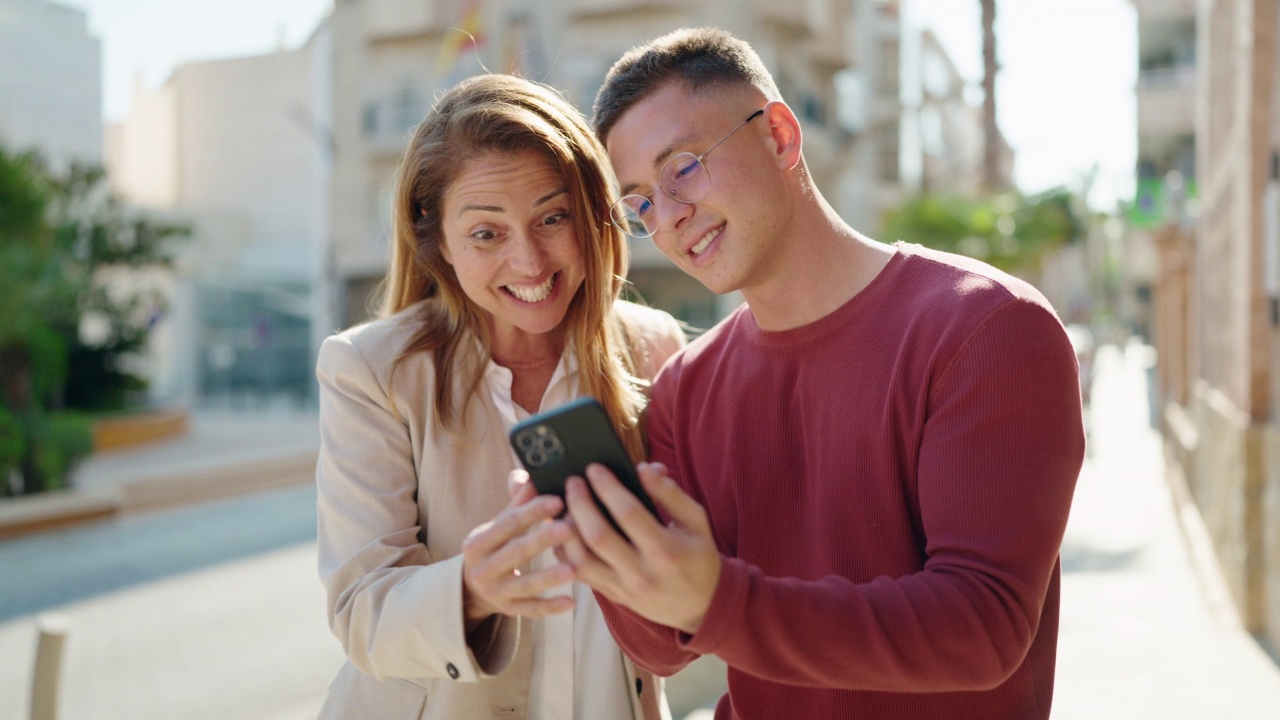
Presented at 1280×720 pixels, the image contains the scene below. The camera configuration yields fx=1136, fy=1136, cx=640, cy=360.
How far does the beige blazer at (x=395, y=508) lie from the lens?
7.11 feet

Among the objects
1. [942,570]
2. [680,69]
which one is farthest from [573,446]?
[680,69]

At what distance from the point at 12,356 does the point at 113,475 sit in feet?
11.9

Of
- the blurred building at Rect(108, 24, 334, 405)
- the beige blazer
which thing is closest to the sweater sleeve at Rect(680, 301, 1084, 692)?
the beige blazer

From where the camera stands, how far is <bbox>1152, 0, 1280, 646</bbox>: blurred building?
6.50 meters

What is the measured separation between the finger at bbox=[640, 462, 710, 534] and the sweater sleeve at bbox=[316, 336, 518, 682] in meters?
0.66

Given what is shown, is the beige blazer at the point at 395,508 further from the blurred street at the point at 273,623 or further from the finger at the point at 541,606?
the blurred street at the point at 273,623

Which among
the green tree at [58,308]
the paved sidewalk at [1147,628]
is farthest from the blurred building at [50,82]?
the paved sidewalk at [1147,628]

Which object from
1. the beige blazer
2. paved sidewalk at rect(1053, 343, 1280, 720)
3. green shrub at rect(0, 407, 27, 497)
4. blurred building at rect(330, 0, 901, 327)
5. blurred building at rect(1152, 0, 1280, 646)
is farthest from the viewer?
blurred building at rect(330, 0, 901, 327)

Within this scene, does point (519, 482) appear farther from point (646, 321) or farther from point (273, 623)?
point (273, 623)

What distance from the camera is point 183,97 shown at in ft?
119

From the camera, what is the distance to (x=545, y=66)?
2498 cm

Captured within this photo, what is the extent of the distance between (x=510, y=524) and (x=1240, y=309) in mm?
7072

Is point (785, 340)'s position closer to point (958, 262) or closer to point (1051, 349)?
point (958, 262)

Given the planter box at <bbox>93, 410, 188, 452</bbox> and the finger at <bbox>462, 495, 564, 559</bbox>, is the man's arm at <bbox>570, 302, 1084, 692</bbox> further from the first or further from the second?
the planter box at <bbox>93, 410, 188, 452</bbox>
